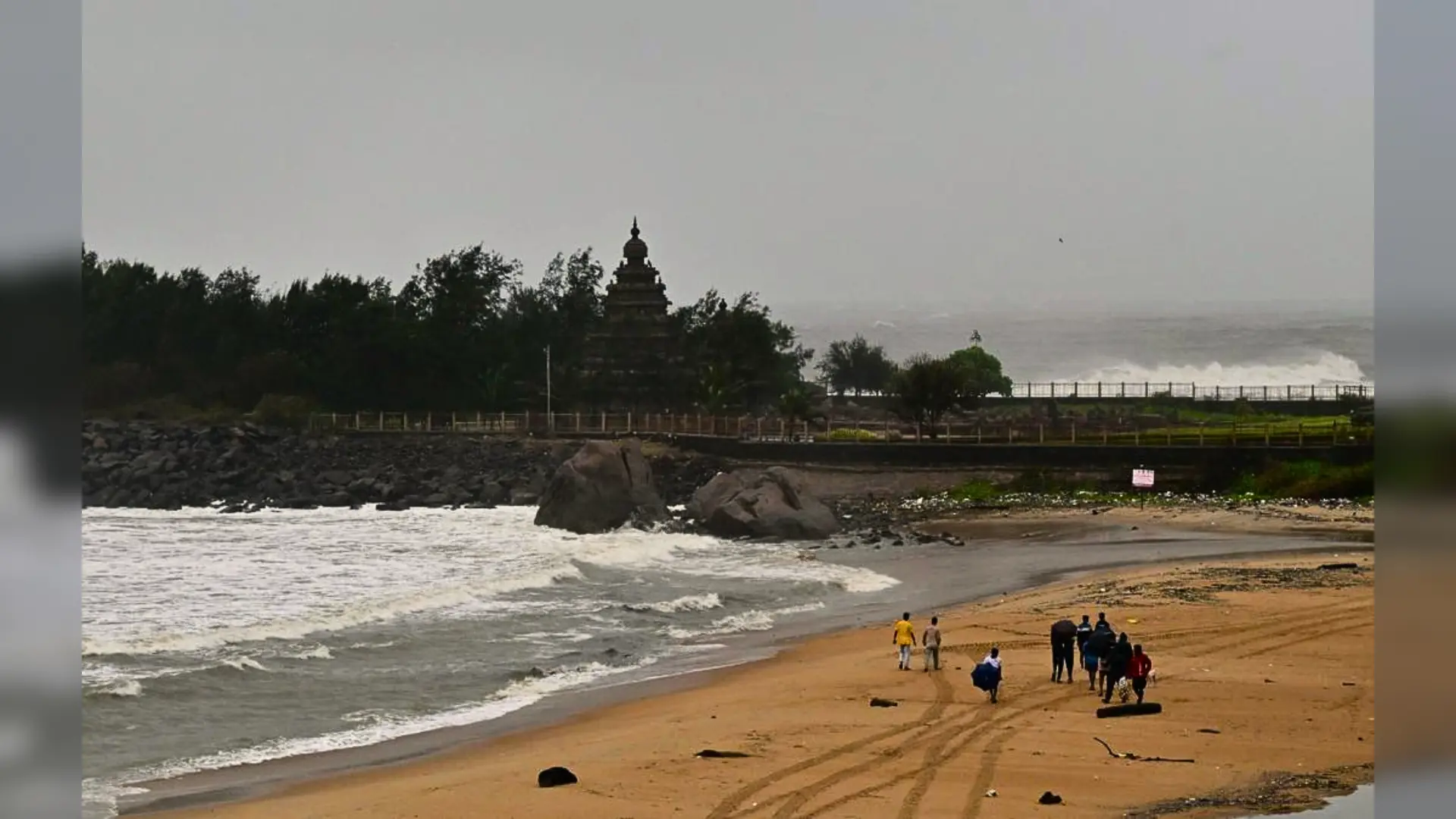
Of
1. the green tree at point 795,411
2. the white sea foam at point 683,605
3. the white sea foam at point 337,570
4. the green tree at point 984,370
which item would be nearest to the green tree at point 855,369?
the green tree at point 984,370

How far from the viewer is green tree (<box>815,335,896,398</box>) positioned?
135 metres

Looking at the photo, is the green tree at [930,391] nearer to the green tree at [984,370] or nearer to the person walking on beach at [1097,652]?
the green tree at [984,370]

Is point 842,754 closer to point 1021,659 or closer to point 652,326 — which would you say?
A: point 1021,659

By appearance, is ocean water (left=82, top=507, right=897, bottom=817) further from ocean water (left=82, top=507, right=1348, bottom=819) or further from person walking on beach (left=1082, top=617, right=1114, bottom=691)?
person walking on beach (left=1082, top=617, right=1114, bottom=691)

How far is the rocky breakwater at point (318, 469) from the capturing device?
228 ft

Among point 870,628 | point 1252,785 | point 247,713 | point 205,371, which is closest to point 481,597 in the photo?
point 870,628

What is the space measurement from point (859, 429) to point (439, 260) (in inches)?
1855

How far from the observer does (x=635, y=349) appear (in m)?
86.4

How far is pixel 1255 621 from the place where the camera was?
26.5m

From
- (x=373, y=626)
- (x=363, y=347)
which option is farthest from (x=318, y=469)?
(x=373, y=626)

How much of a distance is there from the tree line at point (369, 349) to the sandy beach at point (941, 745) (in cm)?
6082

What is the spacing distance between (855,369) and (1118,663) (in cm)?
11669

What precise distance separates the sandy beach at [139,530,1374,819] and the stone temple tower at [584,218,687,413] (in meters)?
59.0

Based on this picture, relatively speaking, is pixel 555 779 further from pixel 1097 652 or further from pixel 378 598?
pixel 378 598
